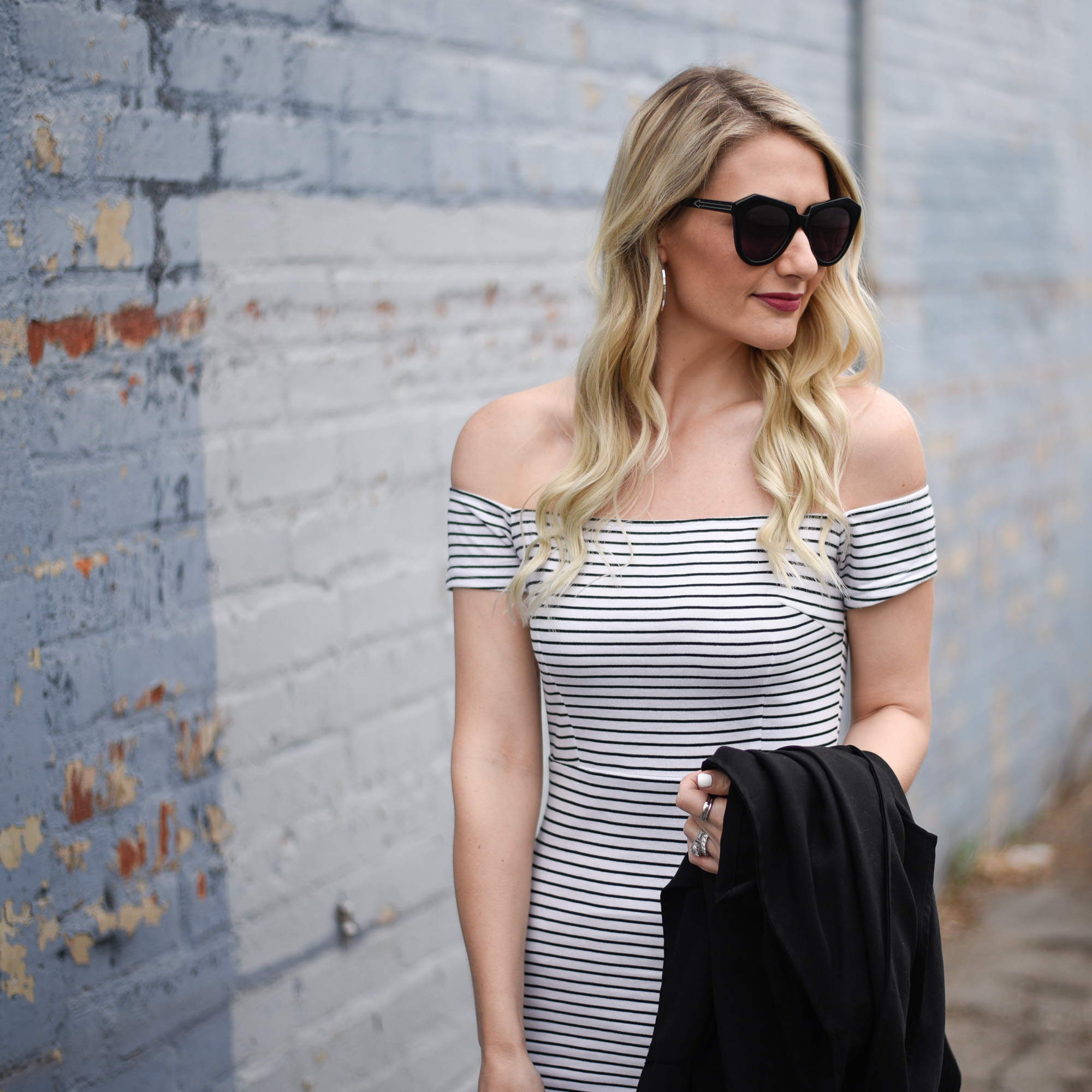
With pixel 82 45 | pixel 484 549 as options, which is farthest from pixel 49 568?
pixel 82 45

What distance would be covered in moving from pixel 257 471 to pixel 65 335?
0.43m

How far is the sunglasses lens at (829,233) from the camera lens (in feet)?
5.55

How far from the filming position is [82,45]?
190 cm

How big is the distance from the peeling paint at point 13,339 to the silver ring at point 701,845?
1.23 m

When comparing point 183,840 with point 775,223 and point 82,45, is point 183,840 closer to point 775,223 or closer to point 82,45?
point 82,45

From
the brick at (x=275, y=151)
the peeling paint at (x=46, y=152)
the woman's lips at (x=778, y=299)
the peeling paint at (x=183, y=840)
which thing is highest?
the brick at (x=275, y=151)

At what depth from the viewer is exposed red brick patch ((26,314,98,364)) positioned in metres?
1.87

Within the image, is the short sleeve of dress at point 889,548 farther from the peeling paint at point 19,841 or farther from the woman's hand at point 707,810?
the peeling paint at point 19,841

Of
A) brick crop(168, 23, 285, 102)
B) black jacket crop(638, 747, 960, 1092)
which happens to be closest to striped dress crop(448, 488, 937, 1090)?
black jacket crop(638, 747, 960, 1092)

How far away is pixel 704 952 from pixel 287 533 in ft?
3.83

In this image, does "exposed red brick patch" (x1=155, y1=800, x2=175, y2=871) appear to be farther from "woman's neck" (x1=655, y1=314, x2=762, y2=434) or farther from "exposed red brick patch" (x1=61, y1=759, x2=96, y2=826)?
"woman's neck" (x1=655, y1=314, x2=762, y2=434)

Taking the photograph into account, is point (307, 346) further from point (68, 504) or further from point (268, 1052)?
point (268, 1052)

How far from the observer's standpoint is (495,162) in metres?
2.64

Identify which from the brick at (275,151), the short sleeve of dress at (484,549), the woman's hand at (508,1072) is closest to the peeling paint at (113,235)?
the brick at (275,151)
